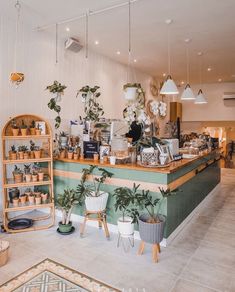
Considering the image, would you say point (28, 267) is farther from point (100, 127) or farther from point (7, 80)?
point (7, 80)

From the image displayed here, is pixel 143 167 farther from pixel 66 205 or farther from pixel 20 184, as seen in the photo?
pixel 20 184

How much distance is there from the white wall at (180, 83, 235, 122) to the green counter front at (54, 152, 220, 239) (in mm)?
5549

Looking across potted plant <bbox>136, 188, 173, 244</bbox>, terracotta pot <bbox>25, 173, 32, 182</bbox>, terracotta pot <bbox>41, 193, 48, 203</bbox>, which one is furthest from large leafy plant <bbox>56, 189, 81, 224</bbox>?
potted plant <bbox>136, 188, 173, 244</bbox>

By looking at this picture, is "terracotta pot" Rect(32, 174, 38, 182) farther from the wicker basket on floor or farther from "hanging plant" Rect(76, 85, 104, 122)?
"hanging plant" Rect(76, 85, 104, 122)

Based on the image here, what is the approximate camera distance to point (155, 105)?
3.27 metres

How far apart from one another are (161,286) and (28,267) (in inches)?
55.6

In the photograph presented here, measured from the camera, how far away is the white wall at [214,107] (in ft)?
30.7

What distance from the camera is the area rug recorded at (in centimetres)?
227

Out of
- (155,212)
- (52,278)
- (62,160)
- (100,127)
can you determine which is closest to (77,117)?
(100,127)

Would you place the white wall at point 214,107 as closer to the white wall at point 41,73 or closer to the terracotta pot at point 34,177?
the white wall at point 41,73

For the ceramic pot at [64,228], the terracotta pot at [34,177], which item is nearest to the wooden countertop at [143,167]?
the terracotta pot at [34,177]

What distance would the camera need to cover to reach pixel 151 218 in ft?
9.38

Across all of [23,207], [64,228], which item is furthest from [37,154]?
[64,228]

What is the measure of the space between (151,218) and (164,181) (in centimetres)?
47
